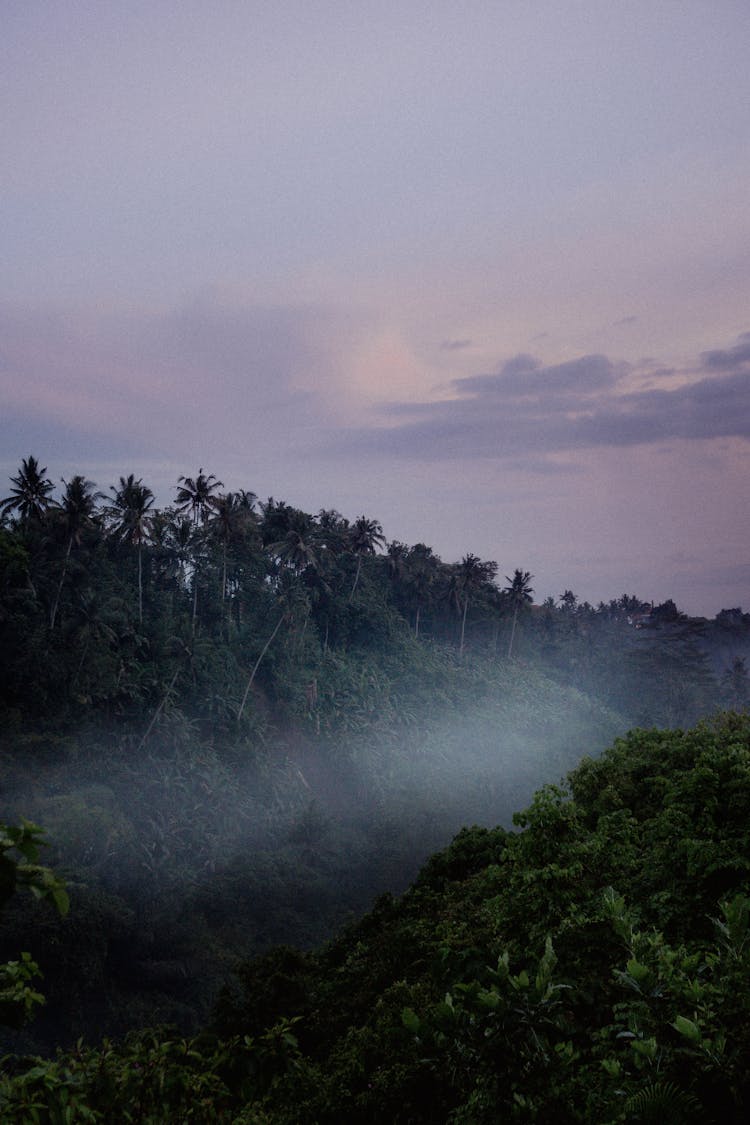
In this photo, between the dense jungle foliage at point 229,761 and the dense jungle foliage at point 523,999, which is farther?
the dense jungle foliage at point 229,761

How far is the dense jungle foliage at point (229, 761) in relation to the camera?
12234 mm

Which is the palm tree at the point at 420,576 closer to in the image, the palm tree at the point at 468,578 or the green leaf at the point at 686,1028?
the palm tree at the point at 468,578

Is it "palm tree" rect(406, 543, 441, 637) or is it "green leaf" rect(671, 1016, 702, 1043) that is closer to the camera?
"green leaf" rect(671, 1016, 702, 1043)

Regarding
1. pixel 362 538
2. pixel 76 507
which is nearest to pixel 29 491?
pixel 76 507

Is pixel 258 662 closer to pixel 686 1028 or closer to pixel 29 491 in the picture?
pixel 29 491

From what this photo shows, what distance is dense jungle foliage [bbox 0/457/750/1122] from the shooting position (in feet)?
40.1

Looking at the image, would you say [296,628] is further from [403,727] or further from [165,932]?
[165,932]

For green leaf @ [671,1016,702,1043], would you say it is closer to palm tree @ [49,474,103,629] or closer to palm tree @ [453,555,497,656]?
palm tree @ [49,474,103,629]

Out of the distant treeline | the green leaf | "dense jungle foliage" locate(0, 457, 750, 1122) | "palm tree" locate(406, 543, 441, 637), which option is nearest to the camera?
the green leaf

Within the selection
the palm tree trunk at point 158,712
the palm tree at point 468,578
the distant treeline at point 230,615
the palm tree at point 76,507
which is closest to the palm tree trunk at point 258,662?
the distant treeline at point 230,615

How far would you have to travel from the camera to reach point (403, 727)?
64.8 meters

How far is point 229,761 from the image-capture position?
170 feet

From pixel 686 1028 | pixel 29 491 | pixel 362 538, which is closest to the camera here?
pixel 686 1028

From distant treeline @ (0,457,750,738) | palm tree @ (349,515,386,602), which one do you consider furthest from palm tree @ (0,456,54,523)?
palm tree @ (349,515,386,602)
